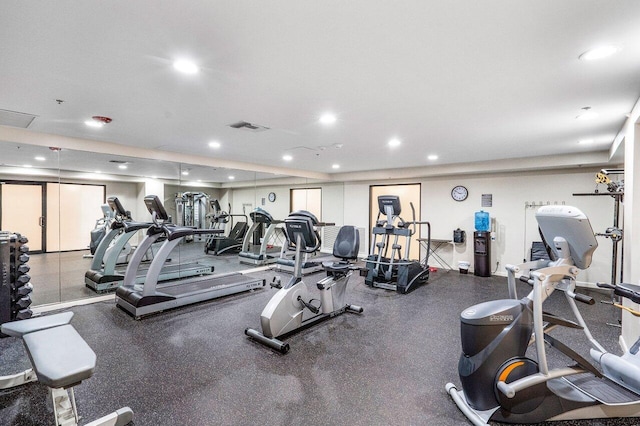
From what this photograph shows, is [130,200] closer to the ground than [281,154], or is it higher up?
closer to the ground

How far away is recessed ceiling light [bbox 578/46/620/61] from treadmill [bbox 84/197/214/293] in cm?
496

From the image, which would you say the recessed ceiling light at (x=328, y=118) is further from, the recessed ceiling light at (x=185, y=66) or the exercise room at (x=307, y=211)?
the recessed ceiling light at (x=185, y=66)

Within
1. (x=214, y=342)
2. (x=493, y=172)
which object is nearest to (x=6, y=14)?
(x=214, y=342)

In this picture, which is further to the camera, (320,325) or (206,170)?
(206,170)

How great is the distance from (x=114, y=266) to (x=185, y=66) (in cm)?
418

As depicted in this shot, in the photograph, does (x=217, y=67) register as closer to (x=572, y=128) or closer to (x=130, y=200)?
(x=572, y=128)

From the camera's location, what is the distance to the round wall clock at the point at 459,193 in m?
6.83

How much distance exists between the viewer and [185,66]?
2.16 meters

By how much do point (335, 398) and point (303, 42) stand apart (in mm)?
2440

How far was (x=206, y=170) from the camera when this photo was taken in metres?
6.42

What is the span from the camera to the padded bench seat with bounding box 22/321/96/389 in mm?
1405

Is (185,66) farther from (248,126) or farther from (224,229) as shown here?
(224,229)

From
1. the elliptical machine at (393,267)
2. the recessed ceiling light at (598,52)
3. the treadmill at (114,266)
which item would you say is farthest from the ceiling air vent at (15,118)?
the recessed ceiling light at (598,52)

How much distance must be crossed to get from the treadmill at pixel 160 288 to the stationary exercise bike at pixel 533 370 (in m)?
3.37
